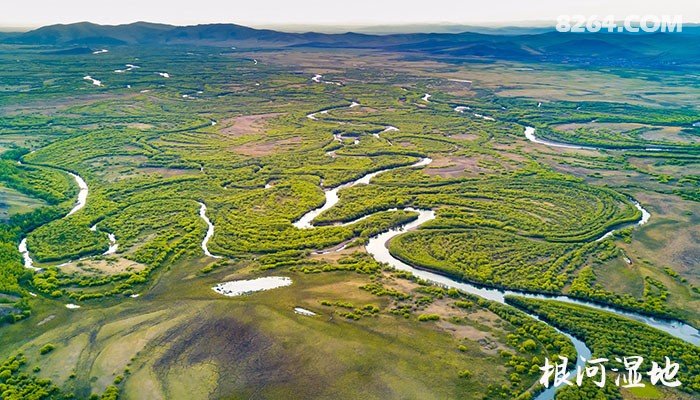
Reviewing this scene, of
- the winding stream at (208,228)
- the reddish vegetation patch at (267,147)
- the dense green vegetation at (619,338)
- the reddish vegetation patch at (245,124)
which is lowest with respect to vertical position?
the dense green vegetation at (619,338)

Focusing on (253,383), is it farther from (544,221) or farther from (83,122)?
(83,122)

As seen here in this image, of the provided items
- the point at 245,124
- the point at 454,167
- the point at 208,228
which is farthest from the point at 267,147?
the point at 208,228

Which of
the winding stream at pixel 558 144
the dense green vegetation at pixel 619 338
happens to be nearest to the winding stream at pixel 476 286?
the dense green vegetation at pixel 619 338

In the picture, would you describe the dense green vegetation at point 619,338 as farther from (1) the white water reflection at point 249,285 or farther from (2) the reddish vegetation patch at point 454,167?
(2) the reddish vegetation patch at point 454,167

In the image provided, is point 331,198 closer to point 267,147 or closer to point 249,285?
point 249,285

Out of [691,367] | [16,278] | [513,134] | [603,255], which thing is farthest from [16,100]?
[691,367]

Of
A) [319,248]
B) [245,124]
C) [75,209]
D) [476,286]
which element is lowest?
[476,286]

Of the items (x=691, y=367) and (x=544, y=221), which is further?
(x=544, y=221)

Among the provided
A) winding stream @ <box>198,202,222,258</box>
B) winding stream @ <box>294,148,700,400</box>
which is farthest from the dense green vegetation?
winding stream @ <box>198,202,222,258</box>
